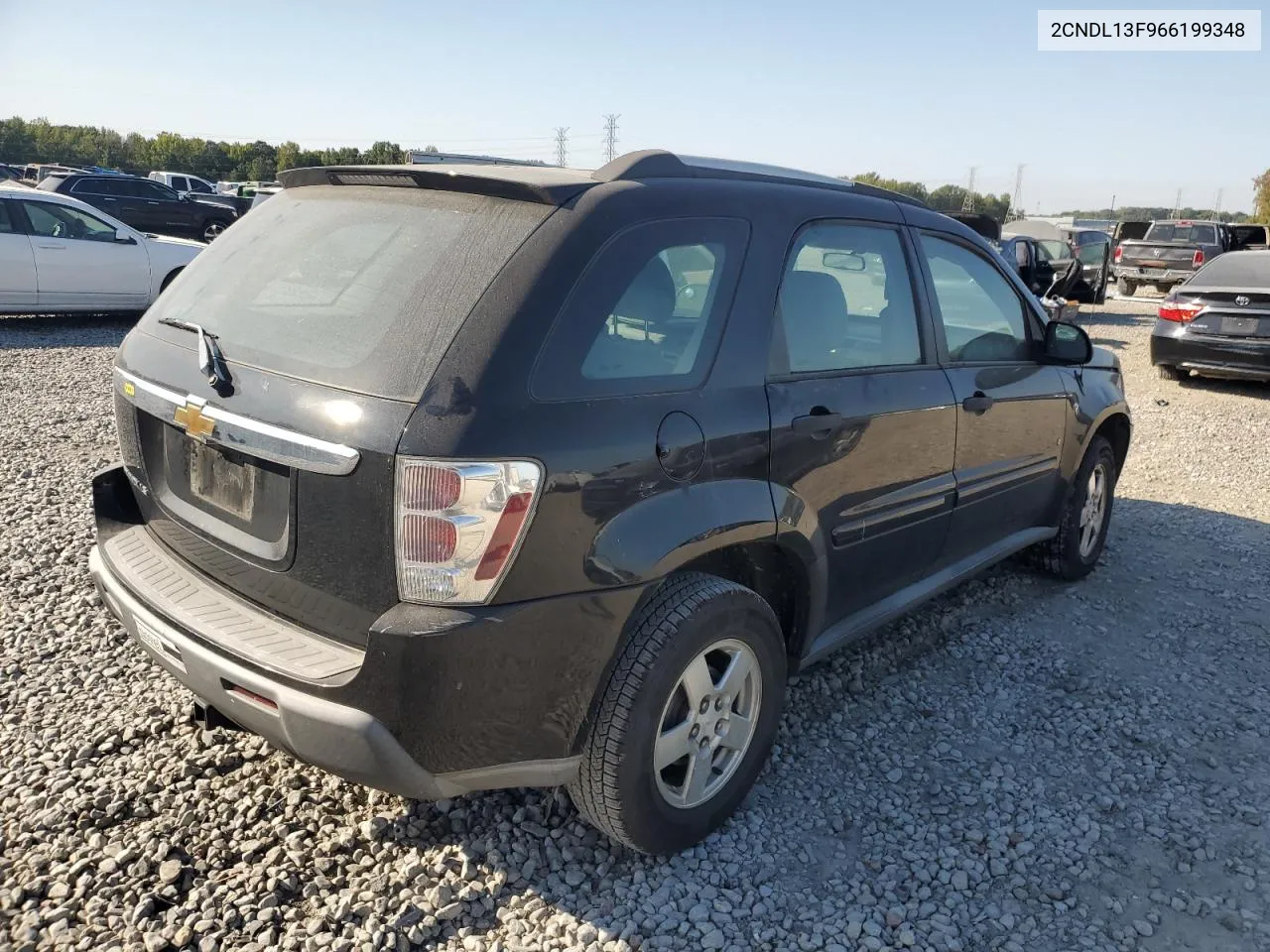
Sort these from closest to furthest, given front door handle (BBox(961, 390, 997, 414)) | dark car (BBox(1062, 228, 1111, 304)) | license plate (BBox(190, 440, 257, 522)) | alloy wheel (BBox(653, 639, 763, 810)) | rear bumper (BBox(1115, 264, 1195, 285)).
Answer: license plate (BBox(190, 440, 257, 522)), alloy wheel (BBox(653, 639, 763, 810)), front door handle (BBox(961, 390, 997, 414)), dark car (BBox(1062, 228, 1111, 304)), rear bumper (BBox(1115, 264, 1195, 285))

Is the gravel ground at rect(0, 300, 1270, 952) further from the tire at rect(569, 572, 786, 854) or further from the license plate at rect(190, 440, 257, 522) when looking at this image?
the license plate at rect(190, 440, 257, 522)

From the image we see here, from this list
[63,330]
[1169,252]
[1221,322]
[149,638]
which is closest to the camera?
[149,638]

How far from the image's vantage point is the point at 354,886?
2.49 meters

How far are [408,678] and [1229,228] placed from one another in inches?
1073

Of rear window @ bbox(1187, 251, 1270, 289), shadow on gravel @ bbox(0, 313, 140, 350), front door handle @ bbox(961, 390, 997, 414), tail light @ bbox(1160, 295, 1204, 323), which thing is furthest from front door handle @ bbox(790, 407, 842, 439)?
shadow on gravel @ bbox(0, 313, 140, 350)

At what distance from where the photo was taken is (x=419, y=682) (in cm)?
207

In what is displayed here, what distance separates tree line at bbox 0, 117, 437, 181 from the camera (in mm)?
46188

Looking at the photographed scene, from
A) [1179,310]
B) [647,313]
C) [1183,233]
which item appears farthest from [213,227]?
[1183,233]

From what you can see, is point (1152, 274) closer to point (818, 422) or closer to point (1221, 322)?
point (1221, 322)

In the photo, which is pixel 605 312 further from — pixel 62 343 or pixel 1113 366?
pixel 62 343

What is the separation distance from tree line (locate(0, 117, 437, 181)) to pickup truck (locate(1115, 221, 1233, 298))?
3215 cm

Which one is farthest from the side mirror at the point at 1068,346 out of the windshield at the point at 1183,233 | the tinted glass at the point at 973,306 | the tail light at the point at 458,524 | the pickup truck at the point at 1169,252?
the windshield at the point at 1183,233

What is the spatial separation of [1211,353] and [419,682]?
10861mm

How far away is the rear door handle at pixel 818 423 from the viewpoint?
277 centimetres
